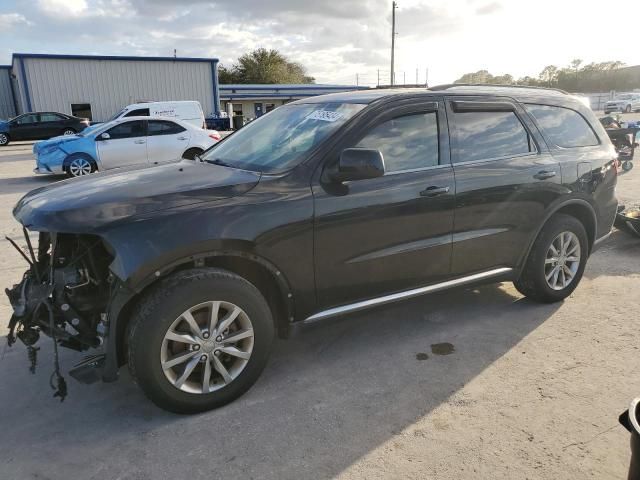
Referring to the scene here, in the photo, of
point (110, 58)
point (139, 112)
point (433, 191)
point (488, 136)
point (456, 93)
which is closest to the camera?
point (433, 191)

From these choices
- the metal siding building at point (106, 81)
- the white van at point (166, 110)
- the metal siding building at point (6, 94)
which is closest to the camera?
the white van at point (166, 110)

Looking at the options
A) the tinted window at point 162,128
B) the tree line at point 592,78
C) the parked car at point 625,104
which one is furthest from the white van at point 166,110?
the tree line at point 592,78

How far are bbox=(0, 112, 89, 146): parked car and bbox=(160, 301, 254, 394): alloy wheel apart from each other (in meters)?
23.0

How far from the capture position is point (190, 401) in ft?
9.17

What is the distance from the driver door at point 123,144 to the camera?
11.2 metres

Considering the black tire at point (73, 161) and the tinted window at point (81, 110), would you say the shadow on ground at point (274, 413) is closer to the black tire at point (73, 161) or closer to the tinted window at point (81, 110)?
the black tire at point (73, 161)

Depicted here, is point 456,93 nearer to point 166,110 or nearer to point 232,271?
point 232,271

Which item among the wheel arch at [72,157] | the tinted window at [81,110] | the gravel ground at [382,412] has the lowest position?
the gravel ground at [382,412]

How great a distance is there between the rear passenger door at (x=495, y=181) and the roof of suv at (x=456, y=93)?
96 millimetres

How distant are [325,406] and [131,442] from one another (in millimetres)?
1083

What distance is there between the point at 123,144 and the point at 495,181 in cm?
977

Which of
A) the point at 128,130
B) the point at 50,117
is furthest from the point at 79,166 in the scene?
the point at 50,117

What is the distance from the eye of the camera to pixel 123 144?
11359 millimetres

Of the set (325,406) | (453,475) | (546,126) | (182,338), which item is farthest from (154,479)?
(546,126)
